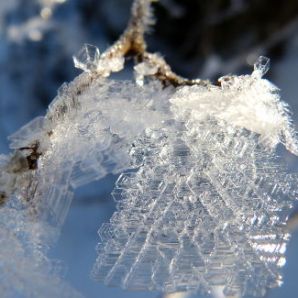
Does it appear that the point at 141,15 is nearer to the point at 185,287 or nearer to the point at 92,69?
the point at 92,69

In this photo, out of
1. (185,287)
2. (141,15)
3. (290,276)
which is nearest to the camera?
(185,287)

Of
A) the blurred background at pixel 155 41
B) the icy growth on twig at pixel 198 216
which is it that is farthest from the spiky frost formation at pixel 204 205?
the blurred background at pixel 155 41

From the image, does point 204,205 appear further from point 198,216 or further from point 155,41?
point 155,41

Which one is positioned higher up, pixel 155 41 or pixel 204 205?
pixel 155 41

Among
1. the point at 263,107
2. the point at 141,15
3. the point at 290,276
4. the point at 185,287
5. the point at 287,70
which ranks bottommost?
the point at 185,287

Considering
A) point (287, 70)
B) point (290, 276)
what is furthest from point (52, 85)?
point (290, 276)

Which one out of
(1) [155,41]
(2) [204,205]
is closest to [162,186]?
(2) [204,205]
